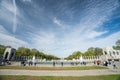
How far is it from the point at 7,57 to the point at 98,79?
105ft

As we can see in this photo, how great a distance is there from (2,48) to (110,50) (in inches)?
1293

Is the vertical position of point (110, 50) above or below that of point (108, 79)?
above

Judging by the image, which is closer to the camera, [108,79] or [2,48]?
[108,79]

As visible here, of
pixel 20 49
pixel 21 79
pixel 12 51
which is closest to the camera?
Result: pixel 21 79

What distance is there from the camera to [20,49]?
172 feet

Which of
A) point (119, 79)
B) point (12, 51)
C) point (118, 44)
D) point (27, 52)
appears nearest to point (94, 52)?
point (118, 44)

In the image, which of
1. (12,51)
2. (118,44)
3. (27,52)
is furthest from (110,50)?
(27,52)

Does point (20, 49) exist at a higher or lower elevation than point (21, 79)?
higher

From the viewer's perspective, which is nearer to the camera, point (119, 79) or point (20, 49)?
point (119, 79)

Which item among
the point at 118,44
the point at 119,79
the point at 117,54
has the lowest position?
the point at 119,79

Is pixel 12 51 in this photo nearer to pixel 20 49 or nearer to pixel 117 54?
pixel 20 49

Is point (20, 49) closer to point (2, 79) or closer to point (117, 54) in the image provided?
point (117, 54)

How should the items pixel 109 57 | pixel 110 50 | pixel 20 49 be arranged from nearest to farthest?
pixel 109 57 < pixel 110 50 < pixel 20 49

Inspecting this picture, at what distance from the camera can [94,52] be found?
175 ft
